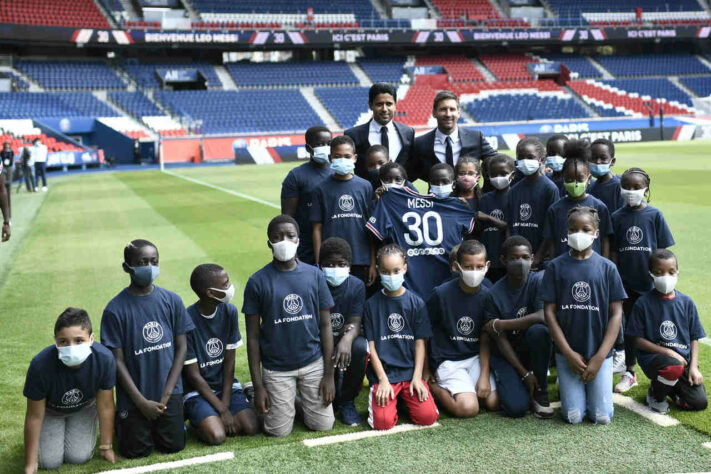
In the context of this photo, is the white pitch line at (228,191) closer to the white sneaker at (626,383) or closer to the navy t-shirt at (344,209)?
the navy t-shirt at (344,209)

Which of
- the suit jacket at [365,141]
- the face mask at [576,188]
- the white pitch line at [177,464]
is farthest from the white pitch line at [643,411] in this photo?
the suit jacket at [365,141]

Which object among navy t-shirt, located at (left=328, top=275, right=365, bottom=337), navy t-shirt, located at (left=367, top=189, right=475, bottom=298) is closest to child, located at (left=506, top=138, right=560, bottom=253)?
navy t-shirt, located at (left=367, top=189, right=475, bottom=298)

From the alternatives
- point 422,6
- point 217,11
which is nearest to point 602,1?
point 422,6

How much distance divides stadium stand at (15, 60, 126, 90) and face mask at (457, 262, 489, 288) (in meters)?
45.7

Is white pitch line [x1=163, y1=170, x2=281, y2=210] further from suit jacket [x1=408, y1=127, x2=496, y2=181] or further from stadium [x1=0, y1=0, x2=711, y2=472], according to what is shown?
suit jacket [x1=408, y1=127, x2=496, y2=181]

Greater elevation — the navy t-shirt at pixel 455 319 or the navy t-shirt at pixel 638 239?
the navy t-shirt at pixel 638 239

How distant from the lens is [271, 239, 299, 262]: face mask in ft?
17.4

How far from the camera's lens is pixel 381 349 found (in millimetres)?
5754

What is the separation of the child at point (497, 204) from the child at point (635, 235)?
0.99 m

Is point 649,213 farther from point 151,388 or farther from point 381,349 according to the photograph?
point 151,388

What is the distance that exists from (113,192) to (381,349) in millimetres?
21477

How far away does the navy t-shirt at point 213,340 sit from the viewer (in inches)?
218

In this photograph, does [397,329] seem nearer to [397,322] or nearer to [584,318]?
[397,322]

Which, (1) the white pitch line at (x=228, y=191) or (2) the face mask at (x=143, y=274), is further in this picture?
(1) the white pitch line at (x=228, y=191)
